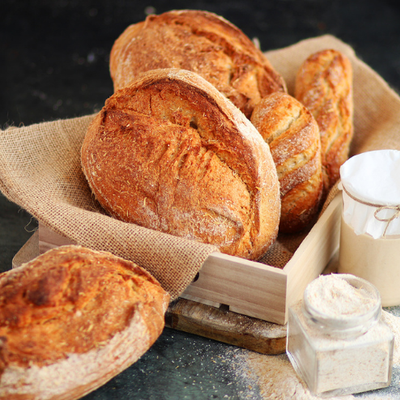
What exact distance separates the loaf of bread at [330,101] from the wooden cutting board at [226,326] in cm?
63

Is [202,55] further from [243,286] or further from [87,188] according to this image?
[243,286]

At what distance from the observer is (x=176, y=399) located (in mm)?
1209

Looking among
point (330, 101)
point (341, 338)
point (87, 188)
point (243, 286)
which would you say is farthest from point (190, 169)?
point (330, 101)

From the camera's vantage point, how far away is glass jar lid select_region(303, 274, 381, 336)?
3.60 feet

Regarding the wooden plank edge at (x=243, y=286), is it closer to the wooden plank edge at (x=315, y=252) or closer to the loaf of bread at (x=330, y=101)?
the wooden plank edge at (x=315, y=252)

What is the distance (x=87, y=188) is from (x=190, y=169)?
0.46m

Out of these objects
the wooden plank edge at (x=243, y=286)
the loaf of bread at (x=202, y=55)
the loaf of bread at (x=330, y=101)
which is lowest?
the wooden plank edge at (x=243, y=286)

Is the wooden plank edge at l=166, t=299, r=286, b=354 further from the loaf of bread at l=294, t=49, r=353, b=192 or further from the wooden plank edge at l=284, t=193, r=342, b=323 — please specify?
the loaf of bread at l=294, t=49, r=353, b=192

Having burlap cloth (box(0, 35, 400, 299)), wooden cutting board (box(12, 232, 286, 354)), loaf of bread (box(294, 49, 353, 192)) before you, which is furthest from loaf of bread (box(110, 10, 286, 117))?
wooden cutting board (box(12, 232, 286, 354))

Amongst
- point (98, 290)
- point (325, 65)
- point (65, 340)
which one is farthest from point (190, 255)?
point (325, 65)

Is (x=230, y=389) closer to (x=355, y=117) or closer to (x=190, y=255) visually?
(x=190, y=255)

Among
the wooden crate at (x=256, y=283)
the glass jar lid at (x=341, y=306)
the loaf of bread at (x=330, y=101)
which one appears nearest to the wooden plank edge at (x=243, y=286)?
the wooden crate at (x=256, y=283)

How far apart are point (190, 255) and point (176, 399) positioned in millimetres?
346

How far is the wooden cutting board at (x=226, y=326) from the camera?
1.31 meters
